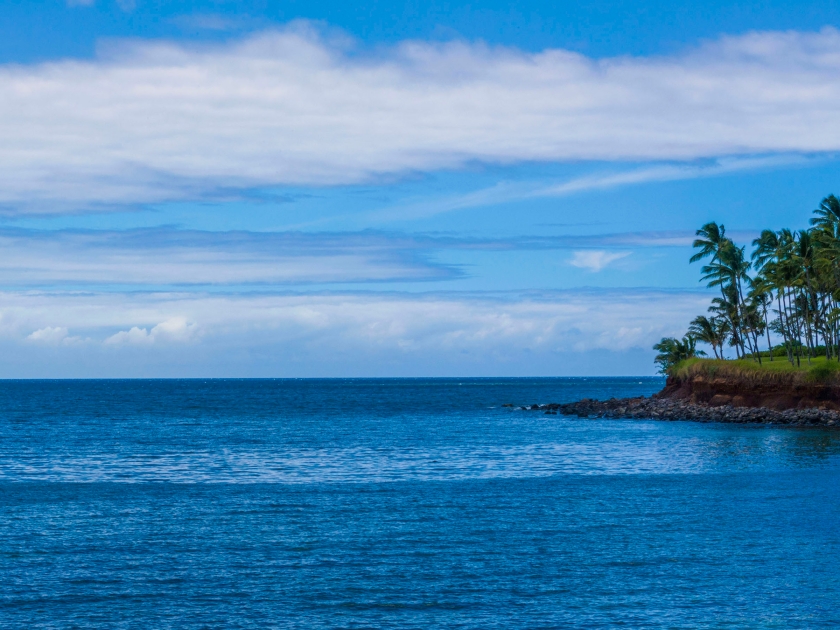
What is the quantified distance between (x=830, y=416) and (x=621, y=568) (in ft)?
179

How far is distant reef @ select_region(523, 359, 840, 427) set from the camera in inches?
2972

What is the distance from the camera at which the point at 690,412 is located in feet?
286

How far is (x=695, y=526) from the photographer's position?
3005 cm

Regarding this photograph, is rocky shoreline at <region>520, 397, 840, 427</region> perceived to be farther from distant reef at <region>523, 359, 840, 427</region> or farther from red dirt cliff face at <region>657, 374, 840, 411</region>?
red dirt cliff face at <region>657, 374, 840, 411</region>

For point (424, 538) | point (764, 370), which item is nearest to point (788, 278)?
point (764, 370)

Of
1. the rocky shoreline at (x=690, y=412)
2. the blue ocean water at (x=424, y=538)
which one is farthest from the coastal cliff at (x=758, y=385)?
the blue ocean water at (x=424, y=538)

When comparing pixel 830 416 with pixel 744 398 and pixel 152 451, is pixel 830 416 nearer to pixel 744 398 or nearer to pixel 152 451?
pixel 744 398

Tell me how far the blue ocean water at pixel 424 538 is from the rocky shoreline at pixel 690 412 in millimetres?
15753

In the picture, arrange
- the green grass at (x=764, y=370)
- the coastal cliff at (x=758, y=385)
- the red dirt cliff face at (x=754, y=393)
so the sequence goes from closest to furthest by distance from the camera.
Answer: the red dirt cliff face at (x=754, y=393), the coastal cliff at (x=758, y=385), the green grass at (x=764, y=370)

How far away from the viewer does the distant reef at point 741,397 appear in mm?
75500

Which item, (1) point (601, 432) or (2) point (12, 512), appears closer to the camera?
(2) point (12, 512)

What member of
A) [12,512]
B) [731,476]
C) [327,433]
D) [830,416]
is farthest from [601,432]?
[12,512]

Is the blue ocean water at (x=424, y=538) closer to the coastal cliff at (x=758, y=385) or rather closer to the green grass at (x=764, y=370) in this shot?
the coastal cliff at (x=758, y=385)

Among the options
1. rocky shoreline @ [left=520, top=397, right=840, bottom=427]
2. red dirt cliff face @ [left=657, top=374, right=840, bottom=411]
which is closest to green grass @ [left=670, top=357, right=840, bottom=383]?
red dirt cliff face @ [left=657, top=374, right=840, bottom=411]
